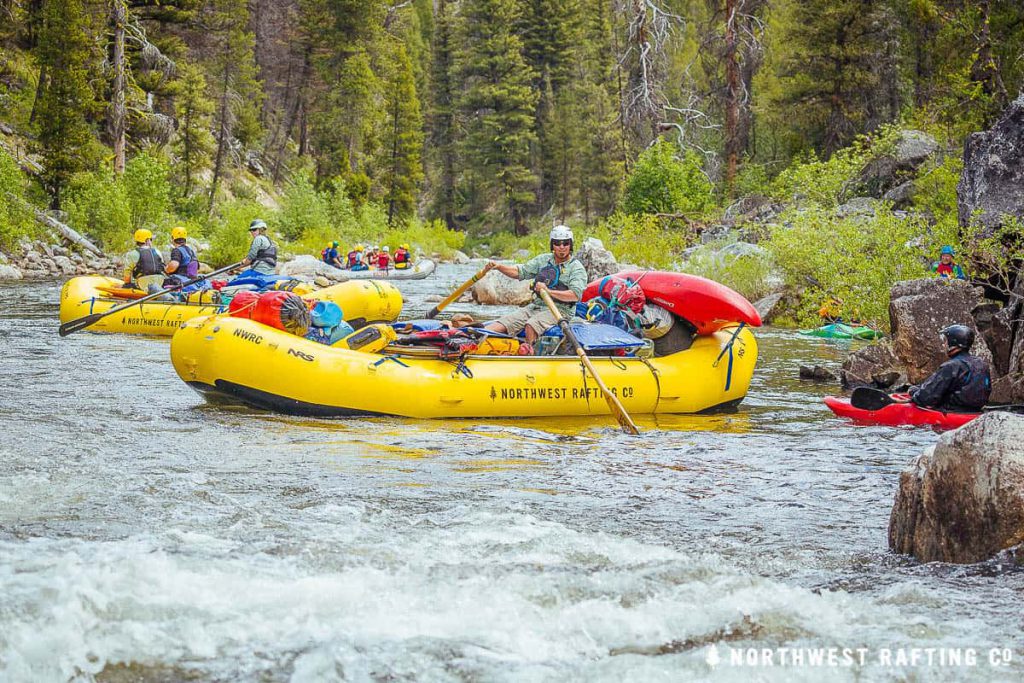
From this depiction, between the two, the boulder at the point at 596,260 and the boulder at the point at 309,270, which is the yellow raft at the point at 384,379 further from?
the boulder at the point at 309,270

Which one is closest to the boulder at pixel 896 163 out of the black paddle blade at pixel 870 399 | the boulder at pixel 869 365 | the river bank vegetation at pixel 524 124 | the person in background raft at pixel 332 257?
the river bank vegetation at pixel 524 124

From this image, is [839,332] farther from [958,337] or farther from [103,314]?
[103,314]

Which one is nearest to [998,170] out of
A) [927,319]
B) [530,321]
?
[927,319]

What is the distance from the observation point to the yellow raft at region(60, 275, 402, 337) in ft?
43.5

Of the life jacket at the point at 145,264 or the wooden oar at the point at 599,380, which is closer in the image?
the wooden oar at the point at 599,380

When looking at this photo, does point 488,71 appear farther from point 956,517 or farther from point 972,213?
point 956,517

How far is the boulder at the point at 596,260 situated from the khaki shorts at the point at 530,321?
863cm

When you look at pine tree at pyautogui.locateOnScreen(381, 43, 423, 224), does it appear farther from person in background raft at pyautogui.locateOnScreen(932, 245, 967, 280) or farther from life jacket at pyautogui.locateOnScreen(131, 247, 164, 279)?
person in background raft at pyautogui.locateOnScreen(932, 245, 967, 280)

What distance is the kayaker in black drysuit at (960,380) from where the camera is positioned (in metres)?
7.73

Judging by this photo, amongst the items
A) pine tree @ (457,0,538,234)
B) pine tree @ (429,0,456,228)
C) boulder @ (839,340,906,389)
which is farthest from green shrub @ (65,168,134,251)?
pine tree @ (429,0,456,228)

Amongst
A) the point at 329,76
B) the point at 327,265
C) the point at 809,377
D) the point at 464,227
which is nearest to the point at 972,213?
the point at 809,377

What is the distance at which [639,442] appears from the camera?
25.1 ft

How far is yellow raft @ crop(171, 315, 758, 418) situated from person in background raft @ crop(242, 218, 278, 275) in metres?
5.76

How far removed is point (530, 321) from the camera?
9.09m
